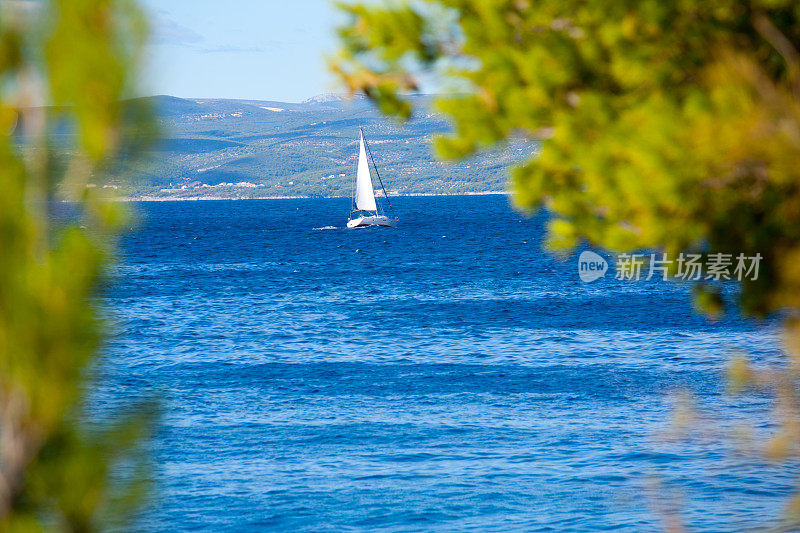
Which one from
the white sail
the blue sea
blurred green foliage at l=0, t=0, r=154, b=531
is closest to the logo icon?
the blue sea

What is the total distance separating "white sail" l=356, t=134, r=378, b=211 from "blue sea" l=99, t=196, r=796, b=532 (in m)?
42.0

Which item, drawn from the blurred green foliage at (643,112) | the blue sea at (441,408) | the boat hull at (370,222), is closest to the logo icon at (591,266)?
the blue sea at (441,408)

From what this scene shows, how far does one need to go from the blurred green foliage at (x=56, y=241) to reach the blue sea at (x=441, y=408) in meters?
0.20

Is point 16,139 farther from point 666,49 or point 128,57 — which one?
point 666,49

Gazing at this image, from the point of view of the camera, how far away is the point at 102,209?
11.1ft

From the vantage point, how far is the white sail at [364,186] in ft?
302

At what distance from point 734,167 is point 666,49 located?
84 cm

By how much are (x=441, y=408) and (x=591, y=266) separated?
147 feet

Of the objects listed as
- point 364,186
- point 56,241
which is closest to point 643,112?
point 56,241

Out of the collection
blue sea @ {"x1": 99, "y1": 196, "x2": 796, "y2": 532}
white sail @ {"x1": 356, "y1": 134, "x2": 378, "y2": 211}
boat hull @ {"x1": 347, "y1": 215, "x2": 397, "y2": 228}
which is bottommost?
blue sea @ {"x1": 99, "y1": 196, "x2": 796, "y2": 532}

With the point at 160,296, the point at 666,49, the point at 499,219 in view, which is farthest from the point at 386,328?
the point at 499,219

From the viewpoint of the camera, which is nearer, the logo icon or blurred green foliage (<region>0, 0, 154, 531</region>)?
blurred green foliage (<region>0, 0, 154, 531</region>)

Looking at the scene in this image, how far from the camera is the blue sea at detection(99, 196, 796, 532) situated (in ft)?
53.8

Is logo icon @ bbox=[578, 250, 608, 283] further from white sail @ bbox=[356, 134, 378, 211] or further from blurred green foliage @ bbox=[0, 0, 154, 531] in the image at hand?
blurred green foliage @ bbox=[0, 0, 154, 531]
